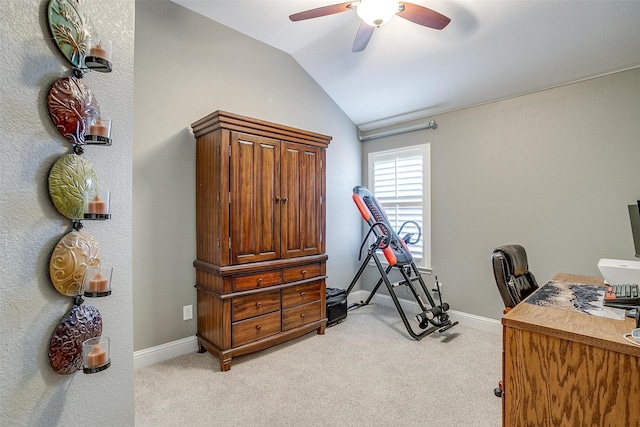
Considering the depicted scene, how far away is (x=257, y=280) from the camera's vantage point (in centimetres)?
263

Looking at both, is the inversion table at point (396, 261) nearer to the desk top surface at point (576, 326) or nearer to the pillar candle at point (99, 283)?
the desk top surface at point (576, 326)

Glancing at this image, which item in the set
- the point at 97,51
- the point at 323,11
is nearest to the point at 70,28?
the point at 97,51

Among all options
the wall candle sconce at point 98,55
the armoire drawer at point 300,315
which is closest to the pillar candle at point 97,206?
the wall candle sconce at point 98,55

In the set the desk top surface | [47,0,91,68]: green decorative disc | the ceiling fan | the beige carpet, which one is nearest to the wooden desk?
the desk top surface

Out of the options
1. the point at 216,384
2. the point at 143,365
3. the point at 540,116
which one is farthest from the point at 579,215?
the point at 143,365

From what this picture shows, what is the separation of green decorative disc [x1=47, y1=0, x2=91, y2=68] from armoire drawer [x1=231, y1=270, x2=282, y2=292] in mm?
1784

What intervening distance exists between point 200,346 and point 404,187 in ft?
9.18

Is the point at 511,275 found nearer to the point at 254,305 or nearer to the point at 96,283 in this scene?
the point at 254,305

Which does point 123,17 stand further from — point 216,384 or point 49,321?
point 216,384

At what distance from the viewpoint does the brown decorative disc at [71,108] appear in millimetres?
988

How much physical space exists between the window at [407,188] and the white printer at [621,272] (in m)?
1.86

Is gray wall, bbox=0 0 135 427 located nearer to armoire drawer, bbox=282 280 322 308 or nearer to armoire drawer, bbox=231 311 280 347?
armoire drawer, bbox=231 311 280 347

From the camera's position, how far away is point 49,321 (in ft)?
3.28

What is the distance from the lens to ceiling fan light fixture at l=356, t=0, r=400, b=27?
1.84 metres
